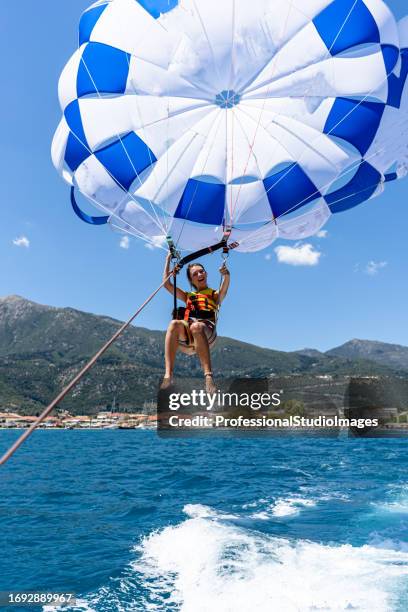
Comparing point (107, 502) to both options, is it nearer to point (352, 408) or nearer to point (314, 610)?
point (314, 610)

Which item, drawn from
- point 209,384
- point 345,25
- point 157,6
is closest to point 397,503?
point 209,384

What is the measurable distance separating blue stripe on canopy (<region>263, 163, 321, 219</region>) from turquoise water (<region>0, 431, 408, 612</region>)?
6444 millimetres

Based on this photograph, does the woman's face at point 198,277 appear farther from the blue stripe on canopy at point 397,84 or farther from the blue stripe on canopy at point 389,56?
the blue stripe on canopy at point 389,56

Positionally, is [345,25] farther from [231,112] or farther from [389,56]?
[231,112]

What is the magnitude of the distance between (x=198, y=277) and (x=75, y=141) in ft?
11.4

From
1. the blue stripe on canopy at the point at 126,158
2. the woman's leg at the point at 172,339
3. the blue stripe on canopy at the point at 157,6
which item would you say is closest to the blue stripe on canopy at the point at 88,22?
the blue stripe on canopy at the point at 157,6

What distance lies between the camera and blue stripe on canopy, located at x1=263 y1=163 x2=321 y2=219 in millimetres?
8430

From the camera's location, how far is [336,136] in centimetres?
813

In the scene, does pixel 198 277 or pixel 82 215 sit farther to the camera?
pixel 82 215

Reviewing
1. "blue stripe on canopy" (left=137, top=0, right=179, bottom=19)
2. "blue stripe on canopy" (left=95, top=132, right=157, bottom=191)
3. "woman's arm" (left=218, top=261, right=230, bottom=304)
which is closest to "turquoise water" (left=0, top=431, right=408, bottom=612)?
"woman's arm" (left=218, top=261, right=230, bottom=304)

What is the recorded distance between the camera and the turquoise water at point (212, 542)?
838cm

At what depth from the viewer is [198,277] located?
7.44 meters

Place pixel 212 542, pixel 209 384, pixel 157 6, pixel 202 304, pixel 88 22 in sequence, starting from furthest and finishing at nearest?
pixel 212 542
pixel 88 22
pixel 157 6
pixel 202 304
pixel 209 384

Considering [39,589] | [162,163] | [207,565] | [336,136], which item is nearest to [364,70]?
[336,136]
